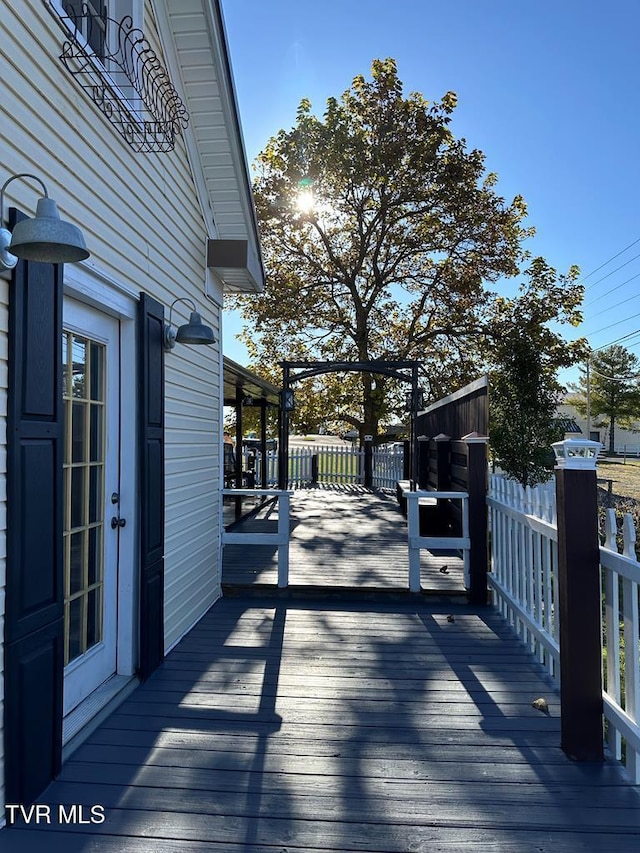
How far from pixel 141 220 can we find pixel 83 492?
1.64m

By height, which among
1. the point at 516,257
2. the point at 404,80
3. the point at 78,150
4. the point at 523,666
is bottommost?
the point at 523,666

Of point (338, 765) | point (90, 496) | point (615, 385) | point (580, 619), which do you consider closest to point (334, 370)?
point (90, 496)

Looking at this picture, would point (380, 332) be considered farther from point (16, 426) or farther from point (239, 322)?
point (16, 426)

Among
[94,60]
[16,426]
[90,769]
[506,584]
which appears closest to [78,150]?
[94,60]

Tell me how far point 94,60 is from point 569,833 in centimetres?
382

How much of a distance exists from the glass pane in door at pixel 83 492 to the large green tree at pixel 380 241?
12.8 metres

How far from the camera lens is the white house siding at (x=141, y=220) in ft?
6.99

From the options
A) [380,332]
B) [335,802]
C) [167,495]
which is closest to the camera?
[335,802]

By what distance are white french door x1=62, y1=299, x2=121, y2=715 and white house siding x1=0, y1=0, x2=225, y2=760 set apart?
38 cm

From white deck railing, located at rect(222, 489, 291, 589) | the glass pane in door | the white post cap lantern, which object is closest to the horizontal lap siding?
white deck railing, located at rect(222, 489, 291, 589)

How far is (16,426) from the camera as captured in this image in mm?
2051

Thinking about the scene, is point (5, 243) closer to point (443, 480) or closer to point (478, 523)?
point (478, 523)

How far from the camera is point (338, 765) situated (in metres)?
2.36

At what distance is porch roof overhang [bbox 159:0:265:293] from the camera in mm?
3705
